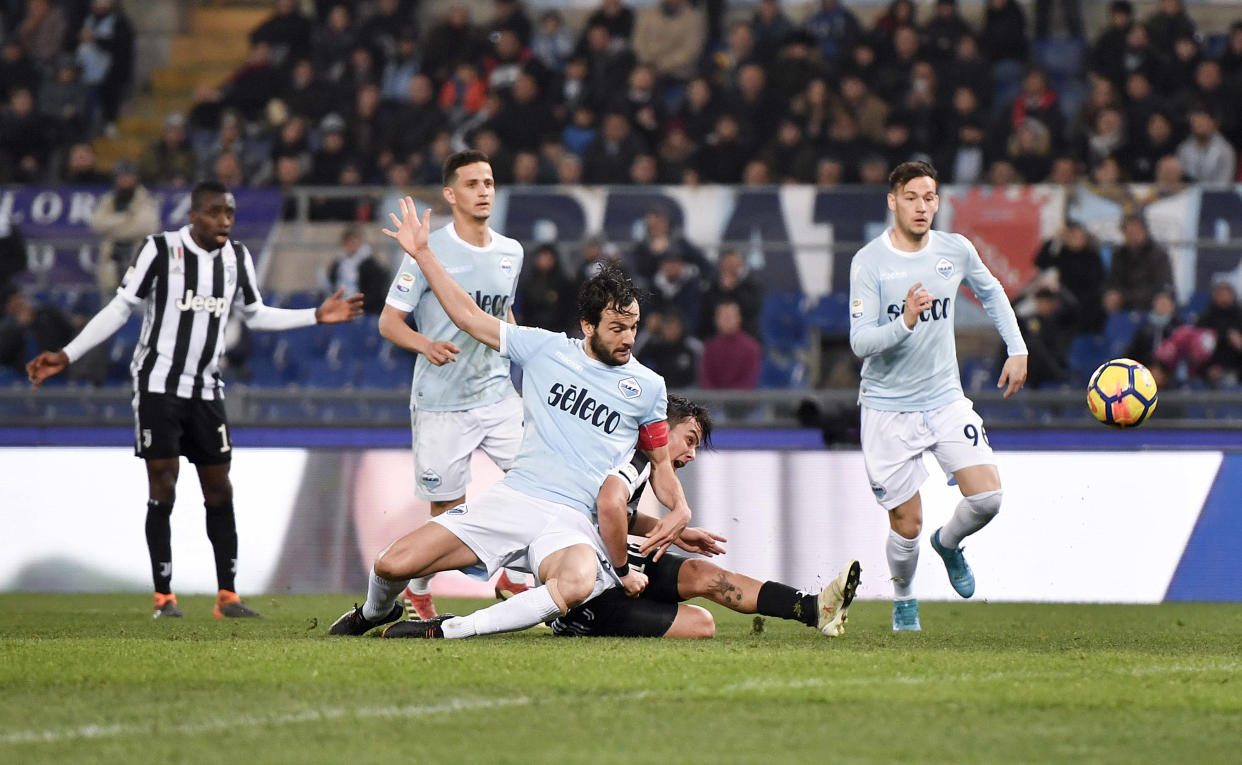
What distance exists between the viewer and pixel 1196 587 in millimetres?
9883

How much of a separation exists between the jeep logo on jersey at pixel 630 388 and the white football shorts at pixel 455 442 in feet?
4.66

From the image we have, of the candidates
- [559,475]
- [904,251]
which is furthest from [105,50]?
[559,475]

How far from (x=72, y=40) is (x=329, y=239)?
19.7 ft

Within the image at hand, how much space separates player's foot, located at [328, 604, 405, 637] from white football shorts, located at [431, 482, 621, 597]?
0.58m

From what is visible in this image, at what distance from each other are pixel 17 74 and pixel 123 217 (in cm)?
395

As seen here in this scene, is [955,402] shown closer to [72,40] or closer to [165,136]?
[165,136]

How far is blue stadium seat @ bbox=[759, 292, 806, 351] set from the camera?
13047 millimetres

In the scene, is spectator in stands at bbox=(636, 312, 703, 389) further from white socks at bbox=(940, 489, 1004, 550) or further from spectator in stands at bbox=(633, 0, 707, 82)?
spectator in stands at bbox=(633, 0, 707, 82)

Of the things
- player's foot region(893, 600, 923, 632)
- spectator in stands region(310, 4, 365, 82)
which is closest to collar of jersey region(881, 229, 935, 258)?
player's foot region(893, 600, 923, 632)

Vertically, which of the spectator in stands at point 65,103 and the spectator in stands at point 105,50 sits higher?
the spectator in stands at point 105,50

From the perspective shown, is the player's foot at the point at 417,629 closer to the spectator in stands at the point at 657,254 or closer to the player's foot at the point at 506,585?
the player's foot at the point at 506,585

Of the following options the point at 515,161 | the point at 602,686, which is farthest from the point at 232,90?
the point at 602,686

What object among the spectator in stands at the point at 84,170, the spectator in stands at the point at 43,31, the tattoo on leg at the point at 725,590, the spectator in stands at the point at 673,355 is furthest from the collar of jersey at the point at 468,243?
the spectator in stands at the point at 43,31

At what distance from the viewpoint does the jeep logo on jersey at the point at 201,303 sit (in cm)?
850
